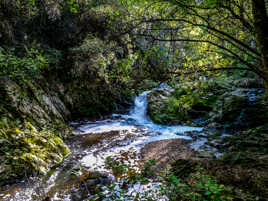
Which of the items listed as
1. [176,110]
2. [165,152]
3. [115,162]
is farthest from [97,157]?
[176,110]

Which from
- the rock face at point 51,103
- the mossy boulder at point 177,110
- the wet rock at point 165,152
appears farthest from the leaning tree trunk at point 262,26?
the mossy boulder at point 177,110

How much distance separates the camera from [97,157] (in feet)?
19.2

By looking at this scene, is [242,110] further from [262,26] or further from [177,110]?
[262,26]

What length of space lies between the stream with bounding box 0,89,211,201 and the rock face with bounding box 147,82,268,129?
1104mm

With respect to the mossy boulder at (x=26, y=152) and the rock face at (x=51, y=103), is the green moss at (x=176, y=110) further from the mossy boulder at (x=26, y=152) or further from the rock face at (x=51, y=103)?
the mossy boulder at (x=26, y=152)

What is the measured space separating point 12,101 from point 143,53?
5.78 metres

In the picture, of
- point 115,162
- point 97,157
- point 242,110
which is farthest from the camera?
point 242,110

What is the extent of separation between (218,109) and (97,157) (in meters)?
7.27

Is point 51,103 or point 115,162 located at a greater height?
point 51,103

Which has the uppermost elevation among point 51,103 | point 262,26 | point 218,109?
point 262,26

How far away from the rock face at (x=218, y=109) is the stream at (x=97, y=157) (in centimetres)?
110

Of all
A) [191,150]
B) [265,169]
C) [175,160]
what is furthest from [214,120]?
[265,169]

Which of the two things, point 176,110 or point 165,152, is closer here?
point 165,152

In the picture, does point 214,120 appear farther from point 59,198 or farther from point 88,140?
point 59,198
